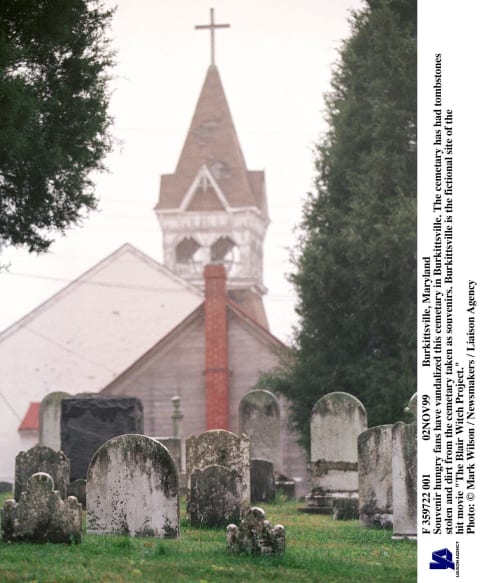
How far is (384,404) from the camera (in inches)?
1195

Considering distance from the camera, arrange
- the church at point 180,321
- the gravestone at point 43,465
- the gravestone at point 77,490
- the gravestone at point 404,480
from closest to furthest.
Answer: the gravestone at point 404,480 < the gravestone at point 43,465 < the gravestone at point 77,490 < the church at point 180,321

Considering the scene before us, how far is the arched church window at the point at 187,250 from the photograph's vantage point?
67.1m

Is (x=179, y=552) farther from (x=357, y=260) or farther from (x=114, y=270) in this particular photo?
(x=114, y=270)

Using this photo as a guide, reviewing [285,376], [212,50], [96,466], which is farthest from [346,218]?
[212,50]

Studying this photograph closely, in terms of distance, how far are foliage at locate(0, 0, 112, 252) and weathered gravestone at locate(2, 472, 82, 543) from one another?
5878 mm

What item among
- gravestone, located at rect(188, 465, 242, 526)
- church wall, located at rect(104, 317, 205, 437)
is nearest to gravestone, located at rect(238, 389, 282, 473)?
gravestone, located at rect(188, 465, 242, 526)

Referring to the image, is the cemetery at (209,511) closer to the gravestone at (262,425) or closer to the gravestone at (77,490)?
the gravestone at (77,490)

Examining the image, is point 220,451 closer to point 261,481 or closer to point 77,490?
point 77,490

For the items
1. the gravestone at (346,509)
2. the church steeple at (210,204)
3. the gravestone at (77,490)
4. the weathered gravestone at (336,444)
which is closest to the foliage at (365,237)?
the weathered gravestone at (336,444)

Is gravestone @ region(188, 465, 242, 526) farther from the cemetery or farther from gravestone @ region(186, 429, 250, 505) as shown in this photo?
gravestone @ region(186, 429, 250, 505)

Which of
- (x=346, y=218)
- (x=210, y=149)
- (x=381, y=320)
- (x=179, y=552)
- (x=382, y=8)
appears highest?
(x=210, y=149)

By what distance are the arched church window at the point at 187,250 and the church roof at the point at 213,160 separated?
71.7 inches
